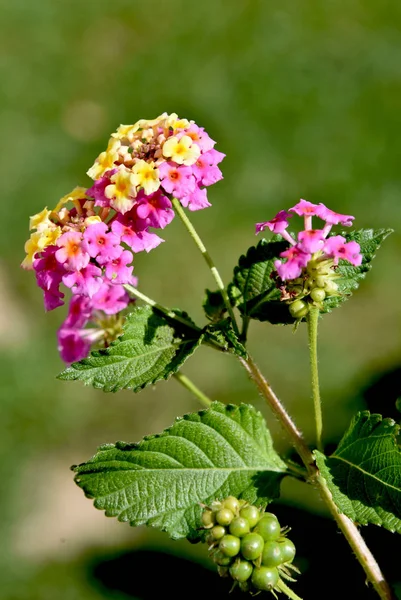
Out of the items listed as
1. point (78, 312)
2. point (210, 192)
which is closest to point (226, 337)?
point (78, 312)

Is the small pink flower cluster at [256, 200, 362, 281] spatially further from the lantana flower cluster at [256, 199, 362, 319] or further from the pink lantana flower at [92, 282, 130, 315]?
the pink lantana flower at [92, 282, 130, 315]

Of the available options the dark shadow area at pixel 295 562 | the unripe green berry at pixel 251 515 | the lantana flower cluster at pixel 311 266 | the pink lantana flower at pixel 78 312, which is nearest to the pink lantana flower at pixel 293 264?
the lantana flower cluster at pixel 311 266

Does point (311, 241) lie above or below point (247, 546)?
above

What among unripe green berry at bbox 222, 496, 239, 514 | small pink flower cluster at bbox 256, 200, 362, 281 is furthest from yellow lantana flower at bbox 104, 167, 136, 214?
unripe green berry at bbox 222, 496, 239, 514

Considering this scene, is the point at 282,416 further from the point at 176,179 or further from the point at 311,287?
the point at 176,179

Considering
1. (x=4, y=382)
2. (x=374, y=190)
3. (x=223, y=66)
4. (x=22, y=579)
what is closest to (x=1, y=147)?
(x=223, y=66)

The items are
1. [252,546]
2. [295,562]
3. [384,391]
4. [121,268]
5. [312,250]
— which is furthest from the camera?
[384,391]
